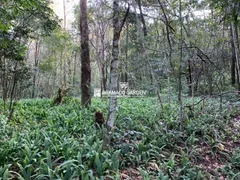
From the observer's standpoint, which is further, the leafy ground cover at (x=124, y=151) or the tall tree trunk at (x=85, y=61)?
the tall tree trunk at (x=85, y=61)

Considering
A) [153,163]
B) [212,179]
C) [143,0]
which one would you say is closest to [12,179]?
[153,163]

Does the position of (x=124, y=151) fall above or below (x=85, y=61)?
below

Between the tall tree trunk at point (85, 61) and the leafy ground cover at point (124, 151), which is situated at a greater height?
the tall tree trunk at point (85, 61)

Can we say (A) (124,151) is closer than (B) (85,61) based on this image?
Yes

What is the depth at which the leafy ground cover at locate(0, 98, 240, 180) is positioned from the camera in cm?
293

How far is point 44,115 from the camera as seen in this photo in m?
6.39

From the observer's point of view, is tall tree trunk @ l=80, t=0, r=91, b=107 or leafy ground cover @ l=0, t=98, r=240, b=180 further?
tall tree trunk @ l=80, t=0, r=91, b=107

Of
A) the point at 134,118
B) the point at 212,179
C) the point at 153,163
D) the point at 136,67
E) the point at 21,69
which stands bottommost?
the point at 212,179

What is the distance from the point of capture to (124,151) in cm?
380

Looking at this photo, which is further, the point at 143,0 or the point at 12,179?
the point at 143,0

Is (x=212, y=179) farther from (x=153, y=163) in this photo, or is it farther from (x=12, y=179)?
(x=12, y=179)

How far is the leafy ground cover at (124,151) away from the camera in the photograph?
293cm

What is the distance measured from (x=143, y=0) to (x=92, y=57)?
40.0ft

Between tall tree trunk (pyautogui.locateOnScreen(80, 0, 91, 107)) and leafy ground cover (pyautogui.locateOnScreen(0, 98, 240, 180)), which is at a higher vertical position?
tall tree trunk (pyautogui.locateOnScreen(80, 0, 91, 107))
